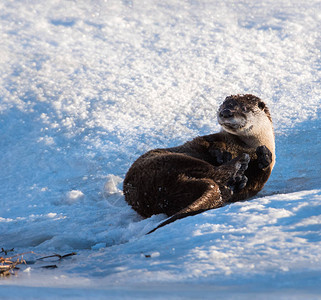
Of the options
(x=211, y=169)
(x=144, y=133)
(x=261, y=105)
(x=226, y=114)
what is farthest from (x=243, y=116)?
(x=144, y=133)

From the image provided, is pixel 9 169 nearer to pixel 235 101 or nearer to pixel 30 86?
pixel 30 86

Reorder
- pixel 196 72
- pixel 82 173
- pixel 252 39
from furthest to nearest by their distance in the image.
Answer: pixel 252 39
pixel 196 72
pixel 82 173

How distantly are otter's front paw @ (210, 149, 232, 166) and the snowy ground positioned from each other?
585 mm

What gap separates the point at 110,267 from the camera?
2.45 meters

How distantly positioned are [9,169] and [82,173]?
2.98 ft

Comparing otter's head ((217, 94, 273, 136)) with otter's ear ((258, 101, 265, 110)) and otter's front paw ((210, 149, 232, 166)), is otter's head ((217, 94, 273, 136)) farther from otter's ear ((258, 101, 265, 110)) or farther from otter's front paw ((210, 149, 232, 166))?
otter's front paw ((210, 149, 232, 166))

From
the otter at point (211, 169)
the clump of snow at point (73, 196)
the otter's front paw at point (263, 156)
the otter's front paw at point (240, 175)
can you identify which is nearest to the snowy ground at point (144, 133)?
the clump of snow at point (73, 196)

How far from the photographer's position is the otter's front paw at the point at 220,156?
461 cm

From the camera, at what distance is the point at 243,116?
482cm

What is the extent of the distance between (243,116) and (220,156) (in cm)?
51

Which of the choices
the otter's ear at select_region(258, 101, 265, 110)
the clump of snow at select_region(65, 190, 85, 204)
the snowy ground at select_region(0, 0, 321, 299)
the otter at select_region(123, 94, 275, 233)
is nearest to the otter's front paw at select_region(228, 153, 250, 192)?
the otter at select_region(123, 94, 275, 233)

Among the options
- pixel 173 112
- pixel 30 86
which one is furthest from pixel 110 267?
pixel 30 86

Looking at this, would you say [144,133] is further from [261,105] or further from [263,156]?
[263,156]

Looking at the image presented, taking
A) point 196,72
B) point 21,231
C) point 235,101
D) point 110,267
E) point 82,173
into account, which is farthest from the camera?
point 196,72
